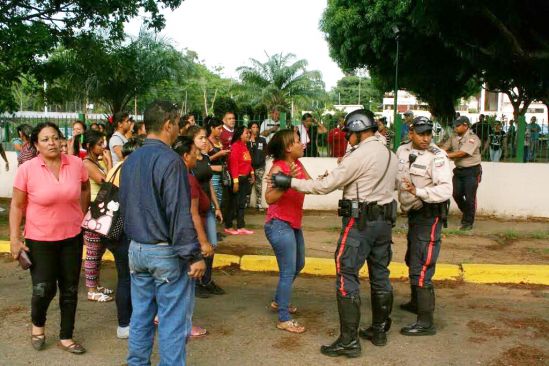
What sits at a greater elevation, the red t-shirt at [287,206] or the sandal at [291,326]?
the red t-shirt at [287,206]

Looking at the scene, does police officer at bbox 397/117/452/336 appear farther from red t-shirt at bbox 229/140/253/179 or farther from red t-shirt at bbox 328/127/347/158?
red t-shirt at bbox 328/127/347/158

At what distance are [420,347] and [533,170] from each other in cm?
659

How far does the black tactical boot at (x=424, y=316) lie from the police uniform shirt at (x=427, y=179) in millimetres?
724

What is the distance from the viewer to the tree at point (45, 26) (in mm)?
8891

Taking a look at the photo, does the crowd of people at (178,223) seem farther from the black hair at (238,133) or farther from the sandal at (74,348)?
the black hair at (238,133)

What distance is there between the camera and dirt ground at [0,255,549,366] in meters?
4.50

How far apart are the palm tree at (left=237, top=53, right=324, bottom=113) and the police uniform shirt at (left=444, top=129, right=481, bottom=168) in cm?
2437

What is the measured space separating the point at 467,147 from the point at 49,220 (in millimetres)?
6380

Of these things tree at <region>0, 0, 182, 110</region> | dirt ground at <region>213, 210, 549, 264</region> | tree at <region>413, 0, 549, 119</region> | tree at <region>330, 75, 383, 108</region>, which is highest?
tree at <region>330, 75, 383, 108</region>

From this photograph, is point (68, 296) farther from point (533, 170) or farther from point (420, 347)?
point (533, 170)

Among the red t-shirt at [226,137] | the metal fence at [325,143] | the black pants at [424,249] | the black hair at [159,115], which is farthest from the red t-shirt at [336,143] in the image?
the black hair at [159,115]

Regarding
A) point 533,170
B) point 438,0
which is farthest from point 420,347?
point 438,0

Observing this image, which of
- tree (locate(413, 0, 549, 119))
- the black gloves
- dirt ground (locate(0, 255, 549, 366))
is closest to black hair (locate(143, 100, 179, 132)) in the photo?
the black gloves

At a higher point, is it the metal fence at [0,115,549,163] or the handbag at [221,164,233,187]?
the metal fence at [0,115,549,163]
